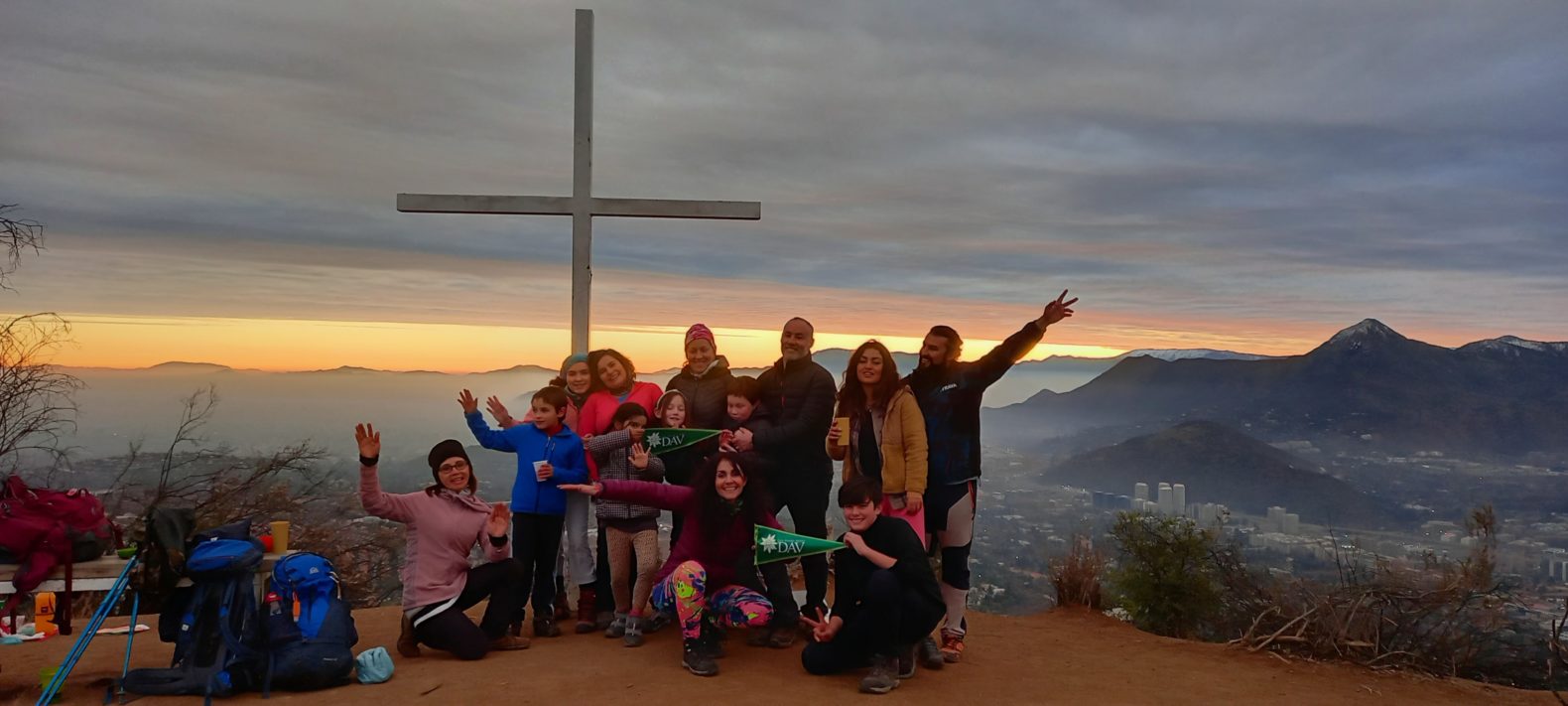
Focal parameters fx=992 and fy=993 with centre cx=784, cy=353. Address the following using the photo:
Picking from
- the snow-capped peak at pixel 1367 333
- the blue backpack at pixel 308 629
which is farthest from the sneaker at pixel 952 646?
the snow-capped peak at pixel 1367 333

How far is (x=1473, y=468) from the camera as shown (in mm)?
38875

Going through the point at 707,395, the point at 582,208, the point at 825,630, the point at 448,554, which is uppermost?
the point at 582,208

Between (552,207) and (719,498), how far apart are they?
343cm

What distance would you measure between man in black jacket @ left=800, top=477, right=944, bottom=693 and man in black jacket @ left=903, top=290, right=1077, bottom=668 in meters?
0.56

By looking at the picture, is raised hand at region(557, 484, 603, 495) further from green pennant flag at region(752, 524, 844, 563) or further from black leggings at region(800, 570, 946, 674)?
black leggings at region(800, 570, 946, 674)

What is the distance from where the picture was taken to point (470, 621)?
6188 mm

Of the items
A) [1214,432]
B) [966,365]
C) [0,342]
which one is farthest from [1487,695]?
[1214,432]

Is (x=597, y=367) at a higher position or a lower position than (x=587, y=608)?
higher

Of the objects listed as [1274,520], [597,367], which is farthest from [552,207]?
[1274,520]

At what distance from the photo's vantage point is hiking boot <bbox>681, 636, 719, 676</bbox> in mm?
5785

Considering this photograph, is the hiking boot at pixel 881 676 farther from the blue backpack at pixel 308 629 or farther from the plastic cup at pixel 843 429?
the blue backpack at pixel 308 629

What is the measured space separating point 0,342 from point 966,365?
34.6 feet

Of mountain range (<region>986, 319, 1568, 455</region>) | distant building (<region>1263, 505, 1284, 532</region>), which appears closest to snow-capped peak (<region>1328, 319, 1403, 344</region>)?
mountain range (<region>986, 319, 1568, 455</region>)

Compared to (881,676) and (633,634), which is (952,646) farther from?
(633,634)
